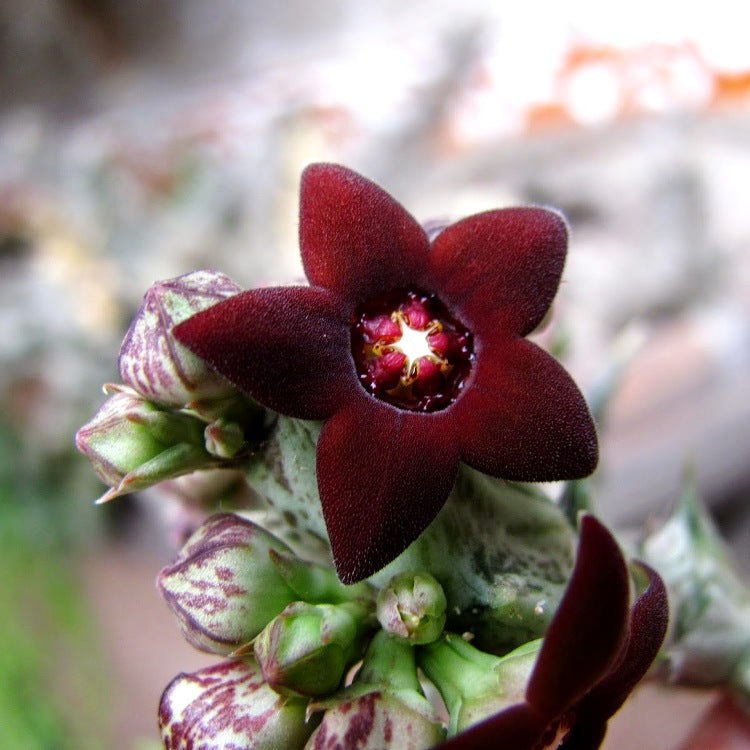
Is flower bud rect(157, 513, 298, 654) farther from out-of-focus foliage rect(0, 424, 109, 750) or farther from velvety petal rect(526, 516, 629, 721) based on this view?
out-of-focus foliage rect(0, 424, 109, 750)

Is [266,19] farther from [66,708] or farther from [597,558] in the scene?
[597,558]

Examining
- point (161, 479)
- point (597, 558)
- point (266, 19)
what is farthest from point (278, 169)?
point (597, 558)

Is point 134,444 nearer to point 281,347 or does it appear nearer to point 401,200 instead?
point 281,347

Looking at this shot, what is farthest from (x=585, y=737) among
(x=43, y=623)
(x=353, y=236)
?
(x=43, y=623)

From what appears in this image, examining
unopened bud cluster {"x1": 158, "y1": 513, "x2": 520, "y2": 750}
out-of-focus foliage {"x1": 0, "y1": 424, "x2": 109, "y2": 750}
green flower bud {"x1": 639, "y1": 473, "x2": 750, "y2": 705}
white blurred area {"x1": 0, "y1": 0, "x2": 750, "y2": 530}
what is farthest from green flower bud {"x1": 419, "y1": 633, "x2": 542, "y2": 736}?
out-of-focus foliage {"x1": 0, "y1": 424, "x2": 109, "y2": 750}

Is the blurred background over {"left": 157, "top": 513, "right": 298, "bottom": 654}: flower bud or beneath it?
beneath

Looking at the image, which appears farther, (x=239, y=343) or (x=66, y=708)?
(x=66, y=708)
